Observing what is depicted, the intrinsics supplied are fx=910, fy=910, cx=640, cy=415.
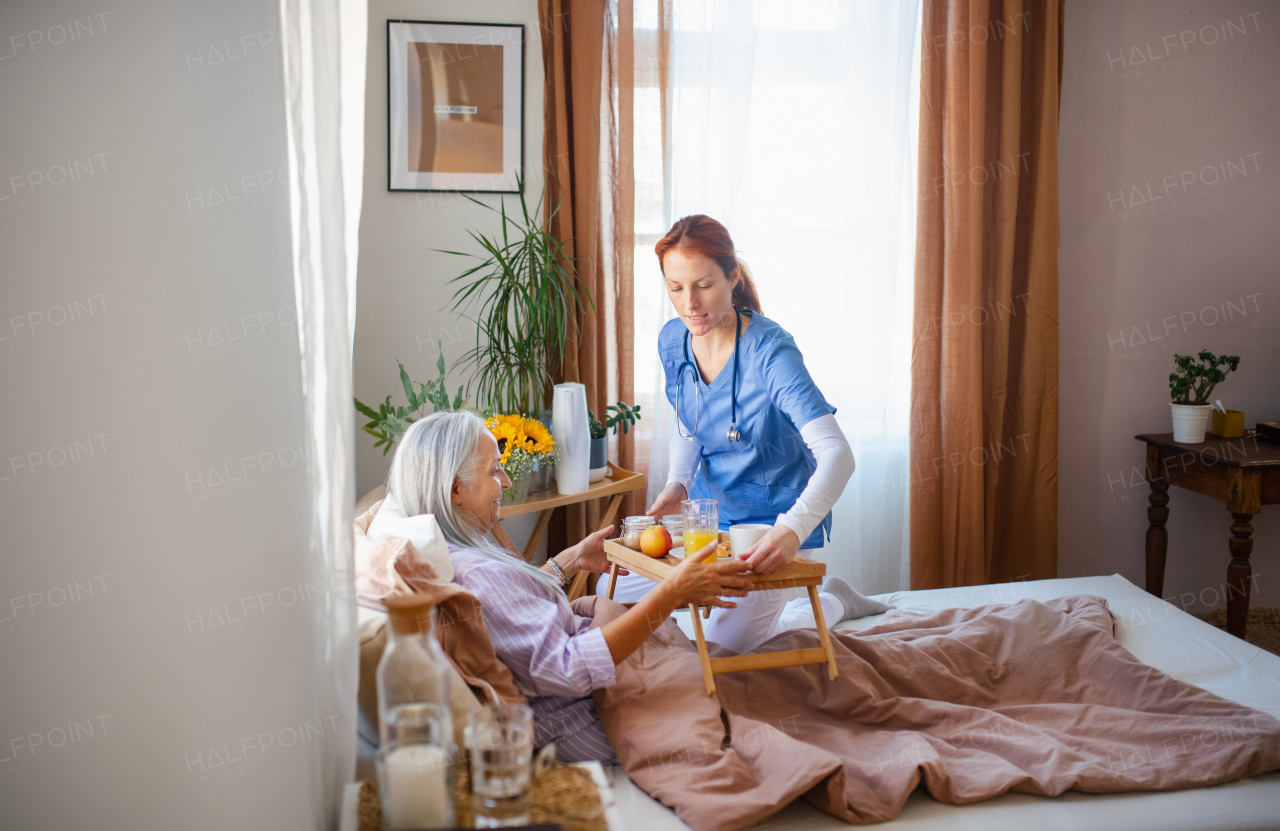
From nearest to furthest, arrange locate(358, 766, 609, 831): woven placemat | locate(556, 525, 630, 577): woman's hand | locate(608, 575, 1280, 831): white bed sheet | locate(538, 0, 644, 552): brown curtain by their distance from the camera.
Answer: locate(358, 766, 609, 831): woven placemat
locate(608, 575, 1280, 831): white bed sheet
locate(556, 525, 630, 577): woman's hand
locate(538, 0, 644, 552): brown curtain

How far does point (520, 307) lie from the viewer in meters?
2.93

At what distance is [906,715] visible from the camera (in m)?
1.67

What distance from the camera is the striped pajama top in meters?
1.49

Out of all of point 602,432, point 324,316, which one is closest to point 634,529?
point 602,432

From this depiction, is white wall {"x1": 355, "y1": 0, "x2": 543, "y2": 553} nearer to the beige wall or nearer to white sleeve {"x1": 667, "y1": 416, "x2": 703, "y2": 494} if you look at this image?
the beige wall

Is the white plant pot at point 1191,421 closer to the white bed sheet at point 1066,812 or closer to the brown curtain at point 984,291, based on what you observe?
the brown curtain at point 984,291

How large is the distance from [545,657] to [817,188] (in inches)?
85.0

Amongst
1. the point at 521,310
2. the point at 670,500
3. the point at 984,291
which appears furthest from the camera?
the point at 984,291

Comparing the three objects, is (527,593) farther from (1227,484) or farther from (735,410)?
(1227,484)

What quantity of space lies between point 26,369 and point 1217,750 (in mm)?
1823

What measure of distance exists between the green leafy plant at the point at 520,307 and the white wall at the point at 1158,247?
1848 mm

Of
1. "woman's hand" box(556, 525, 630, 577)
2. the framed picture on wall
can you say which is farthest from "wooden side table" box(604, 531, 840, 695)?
the framed picture on wall

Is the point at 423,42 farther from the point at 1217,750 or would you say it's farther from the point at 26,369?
the point at 1217,750

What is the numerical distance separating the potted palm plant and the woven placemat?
152cm
